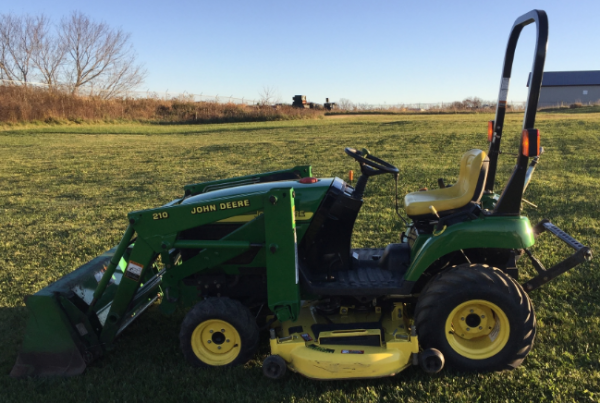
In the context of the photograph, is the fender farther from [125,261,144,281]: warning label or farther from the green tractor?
[125,261,144,281]: warning label

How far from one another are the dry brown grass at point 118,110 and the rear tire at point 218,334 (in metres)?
30.6

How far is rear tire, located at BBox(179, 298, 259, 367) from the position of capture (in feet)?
10.7

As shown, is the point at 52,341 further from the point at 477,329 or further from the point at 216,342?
the point at 477,329

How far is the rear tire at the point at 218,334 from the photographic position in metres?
3.27

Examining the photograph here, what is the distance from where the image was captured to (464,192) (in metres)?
3.59

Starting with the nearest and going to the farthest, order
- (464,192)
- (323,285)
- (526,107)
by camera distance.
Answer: (526,107)
(323,285)
(464,192)

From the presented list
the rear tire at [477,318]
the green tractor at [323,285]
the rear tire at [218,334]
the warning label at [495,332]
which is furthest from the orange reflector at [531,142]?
the rear tire at [218,334]

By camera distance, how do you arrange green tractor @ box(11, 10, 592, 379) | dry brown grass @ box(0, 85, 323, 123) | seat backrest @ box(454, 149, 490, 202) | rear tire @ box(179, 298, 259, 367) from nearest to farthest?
green tractor @ box(11, 10, 592, 379)
rear tire @ box(179, 298, 259, 367)
seat backrest @ box(454, 149, 490, 202)
dry brown grass @ box(0, 85, 323, 123)

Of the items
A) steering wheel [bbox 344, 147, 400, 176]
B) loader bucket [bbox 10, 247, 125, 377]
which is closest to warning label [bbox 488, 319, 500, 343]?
steering wheel [bbox 344, 147, 400, 176]

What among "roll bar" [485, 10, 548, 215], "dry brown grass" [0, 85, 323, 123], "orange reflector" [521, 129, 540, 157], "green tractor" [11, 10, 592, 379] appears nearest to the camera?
"orange reflector" [521, 129, 540, 157]

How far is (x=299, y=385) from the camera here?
313 centimetres

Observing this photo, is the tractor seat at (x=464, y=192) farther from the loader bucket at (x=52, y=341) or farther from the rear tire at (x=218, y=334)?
the loader bucket at (x=52, y=341)

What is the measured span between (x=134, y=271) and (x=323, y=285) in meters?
1.38

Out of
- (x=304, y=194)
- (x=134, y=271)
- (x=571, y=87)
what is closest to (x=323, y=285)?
(x=304, y=194)
